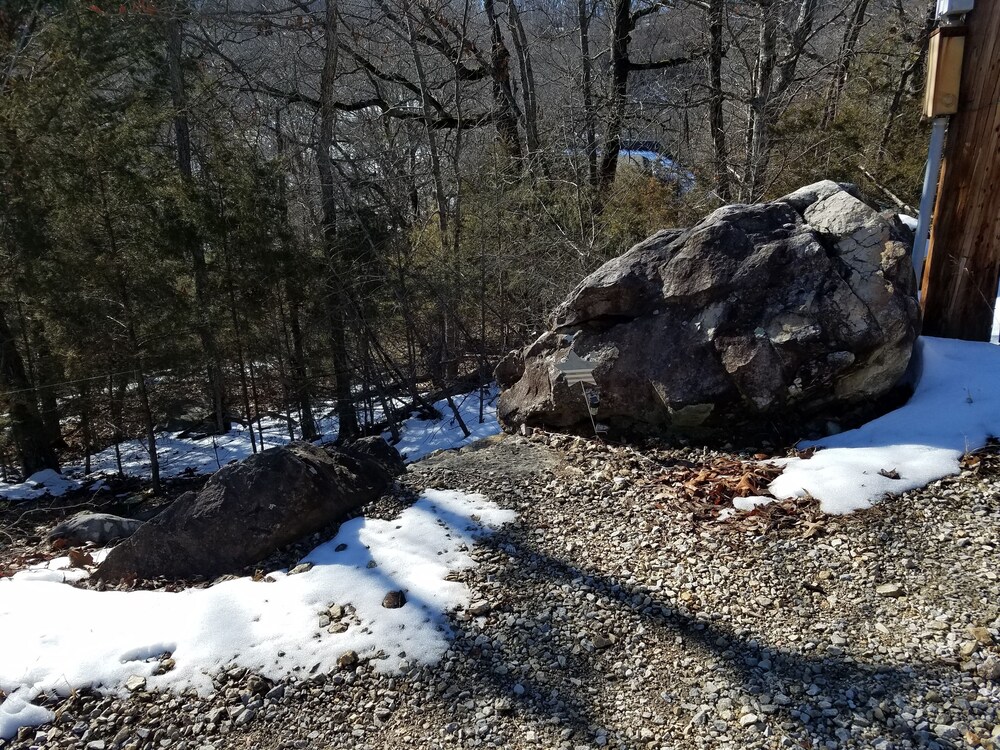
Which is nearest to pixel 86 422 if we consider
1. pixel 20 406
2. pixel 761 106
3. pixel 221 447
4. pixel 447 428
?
pixel 20 406

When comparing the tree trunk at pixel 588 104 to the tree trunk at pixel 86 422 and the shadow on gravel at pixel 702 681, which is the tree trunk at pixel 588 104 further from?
the shadow on gravel at pixel 702 681

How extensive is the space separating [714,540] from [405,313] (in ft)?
18.5

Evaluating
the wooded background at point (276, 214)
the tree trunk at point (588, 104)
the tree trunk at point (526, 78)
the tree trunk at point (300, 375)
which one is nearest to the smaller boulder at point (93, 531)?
the wooded background at point (276, 214)

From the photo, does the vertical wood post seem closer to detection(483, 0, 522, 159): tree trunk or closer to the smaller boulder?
the smaller boulder

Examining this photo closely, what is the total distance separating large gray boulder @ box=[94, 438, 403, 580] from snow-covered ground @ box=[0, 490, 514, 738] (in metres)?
0.24

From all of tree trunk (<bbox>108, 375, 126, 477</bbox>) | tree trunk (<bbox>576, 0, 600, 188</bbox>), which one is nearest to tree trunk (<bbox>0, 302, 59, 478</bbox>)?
tree trunk (<bbox>108, 375, 126, 477</bbox>)

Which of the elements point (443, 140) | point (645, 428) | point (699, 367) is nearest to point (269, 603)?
point (645, 428)

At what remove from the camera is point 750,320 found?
3939mm

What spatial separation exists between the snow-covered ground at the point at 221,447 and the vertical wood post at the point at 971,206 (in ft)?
14.9

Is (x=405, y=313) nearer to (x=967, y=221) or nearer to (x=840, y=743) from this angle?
(x=967, y=221)

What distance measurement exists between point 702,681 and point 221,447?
904 centimetres

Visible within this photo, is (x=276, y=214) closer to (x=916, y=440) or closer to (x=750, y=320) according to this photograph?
(x=750, y=320)

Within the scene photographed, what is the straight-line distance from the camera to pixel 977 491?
9.63 ft

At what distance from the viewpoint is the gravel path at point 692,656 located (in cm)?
203
